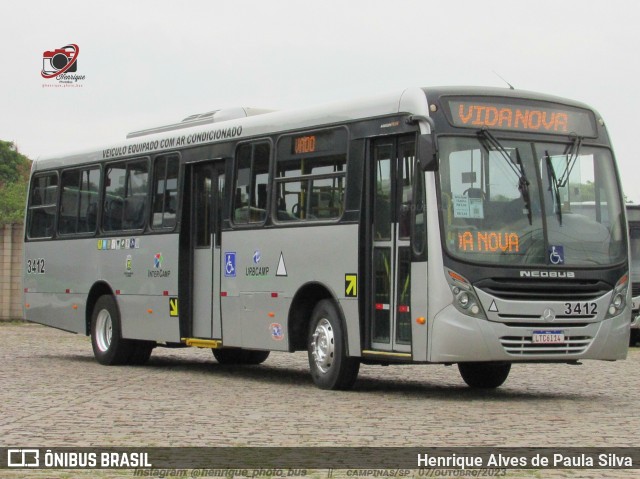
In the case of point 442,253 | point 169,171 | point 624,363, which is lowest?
point 624,363

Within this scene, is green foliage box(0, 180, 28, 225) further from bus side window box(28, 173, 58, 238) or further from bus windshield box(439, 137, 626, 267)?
bus windshield box(439, 137, 626, 267)

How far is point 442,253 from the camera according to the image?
14602mm

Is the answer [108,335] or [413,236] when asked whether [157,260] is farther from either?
[413,236]

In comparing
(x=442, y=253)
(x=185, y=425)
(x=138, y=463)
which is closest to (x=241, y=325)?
(x=442, y=253)

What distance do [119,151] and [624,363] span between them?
8.96 meters

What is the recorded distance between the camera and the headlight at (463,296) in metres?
14.6

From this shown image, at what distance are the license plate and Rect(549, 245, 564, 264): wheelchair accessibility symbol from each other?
736 mm

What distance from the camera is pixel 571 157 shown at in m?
15.6

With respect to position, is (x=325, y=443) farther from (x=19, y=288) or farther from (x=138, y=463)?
(x=19, y=288)

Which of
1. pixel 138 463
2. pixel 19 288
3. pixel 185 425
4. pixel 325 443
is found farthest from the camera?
pixel 19 288

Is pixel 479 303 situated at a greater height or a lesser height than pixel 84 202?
lesser

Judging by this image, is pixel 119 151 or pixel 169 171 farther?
pixel 119 151

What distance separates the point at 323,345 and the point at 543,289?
2786mm

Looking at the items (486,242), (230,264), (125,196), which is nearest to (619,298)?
(486,242)
